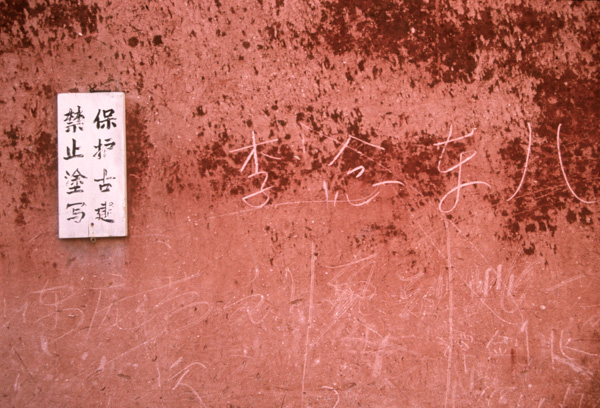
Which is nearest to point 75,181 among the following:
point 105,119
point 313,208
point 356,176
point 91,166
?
point 91,166

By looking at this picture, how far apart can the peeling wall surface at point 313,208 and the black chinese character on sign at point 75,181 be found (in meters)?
0.13

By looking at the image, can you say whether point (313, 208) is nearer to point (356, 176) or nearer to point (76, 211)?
point (356, 176)

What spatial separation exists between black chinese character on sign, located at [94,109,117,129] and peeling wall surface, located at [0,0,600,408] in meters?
0.09

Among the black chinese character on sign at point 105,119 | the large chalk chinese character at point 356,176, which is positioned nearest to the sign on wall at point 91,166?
the black chinese character on sign at point 105,119

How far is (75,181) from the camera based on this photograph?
2.38 metres

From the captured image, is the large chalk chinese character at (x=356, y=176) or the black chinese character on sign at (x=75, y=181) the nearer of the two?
the black chinese character on sign at (x=75, y=181)

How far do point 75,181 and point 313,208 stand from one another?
4.17 feet


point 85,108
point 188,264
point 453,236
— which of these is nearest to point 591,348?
point 453,236

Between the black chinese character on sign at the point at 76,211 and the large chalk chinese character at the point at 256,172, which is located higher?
the large chalk chinese character at the point at 256,172

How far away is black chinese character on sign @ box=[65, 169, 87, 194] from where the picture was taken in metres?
2.38

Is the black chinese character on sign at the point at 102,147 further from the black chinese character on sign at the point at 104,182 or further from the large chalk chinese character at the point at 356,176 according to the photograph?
the large chalk chinese character at the point at 356,176

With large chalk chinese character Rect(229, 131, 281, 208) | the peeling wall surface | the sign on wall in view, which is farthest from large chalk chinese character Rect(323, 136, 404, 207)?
the sign on wall

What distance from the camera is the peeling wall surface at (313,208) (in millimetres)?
2426

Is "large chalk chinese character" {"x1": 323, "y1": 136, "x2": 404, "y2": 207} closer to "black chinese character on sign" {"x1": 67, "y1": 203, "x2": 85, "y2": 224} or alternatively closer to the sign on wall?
the sign on wall
